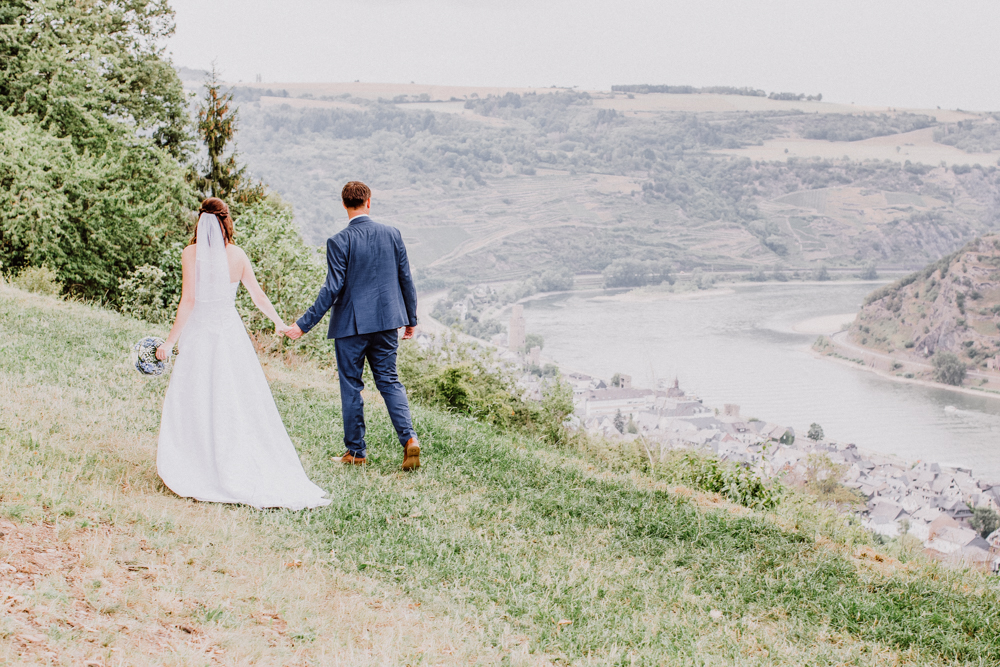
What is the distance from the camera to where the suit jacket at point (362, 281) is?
5688 millimetres

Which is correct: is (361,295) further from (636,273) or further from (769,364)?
(636,273)

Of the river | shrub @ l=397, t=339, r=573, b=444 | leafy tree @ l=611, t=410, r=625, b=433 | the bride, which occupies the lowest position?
the river

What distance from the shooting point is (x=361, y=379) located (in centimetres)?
588

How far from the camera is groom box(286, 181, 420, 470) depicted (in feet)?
18.6

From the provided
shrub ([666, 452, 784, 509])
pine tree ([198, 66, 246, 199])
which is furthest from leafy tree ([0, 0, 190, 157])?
Result: shrub ([666, 452, 784, 509])

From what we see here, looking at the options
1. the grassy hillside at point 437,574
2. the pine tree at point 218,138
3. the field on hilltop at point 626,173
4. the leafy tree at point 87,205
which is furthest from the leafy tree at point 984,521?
the field on hilltop at point 626,173

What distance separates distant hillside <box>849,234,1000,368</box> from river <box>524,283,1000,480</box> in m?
2.95

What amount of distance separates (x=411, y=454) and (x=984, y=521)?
15378 millimetres

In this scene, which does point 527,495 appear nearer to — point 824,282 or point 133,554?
point 133,554

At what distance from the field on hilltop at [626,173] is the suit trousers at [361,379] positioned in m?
79.7

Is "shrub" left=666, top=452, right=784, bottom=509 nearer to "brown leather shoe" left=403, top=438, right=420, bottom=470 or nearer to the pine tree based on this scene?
"brown leather shoe" left=403, top=438, right=420, bottom=470

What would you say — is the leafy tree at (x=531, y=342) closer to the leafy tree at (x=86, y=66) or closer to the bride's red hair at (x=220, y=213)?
the leafy tree at (x=86, y=66)

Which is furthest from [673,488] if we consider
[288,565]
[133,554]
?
[133,554]

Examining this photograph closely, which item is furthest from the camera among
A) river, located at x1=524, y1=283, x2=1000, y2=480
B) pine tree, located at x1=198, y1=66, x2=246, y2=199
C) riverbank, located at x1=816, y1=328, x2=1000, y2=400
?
riverbank, located at x1=816, y1=328, x2=1000, y2=400
